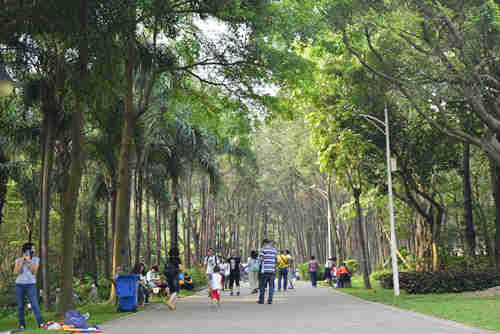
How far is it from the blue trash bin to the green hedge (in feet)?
38.2

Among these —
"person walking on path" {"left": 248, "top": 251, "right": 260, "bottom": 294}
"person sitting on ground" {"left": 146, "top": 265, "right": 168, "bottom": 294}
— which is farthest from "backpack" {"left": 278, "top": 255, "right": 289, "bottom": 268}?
"person sitting on ground" {"left": 146, "top": 265, "right": 168, "bottom": 294}

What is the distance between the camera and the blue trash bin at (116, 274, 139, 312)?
14.5m

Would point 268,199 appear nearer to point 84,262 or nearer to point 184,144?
point 84,262

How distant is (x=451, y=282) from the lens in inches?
854

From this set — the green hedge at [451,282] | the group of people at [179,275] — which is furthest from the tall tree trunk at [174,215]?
the green hedge at [451,282]

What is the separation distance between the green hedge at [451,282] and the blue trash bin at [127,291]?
38.2 feet

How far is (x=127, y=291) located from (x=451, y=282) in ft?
43.3

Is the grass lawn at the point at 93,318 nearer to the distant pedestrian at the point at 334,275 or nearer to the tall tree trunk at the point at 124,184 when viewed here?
the tall tree trunk at the point at 124,184

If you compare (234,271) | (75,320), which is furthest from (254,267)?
(75,320)

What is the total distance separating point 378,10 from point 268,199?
49.9 meters

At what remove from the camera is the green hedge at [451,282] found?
21.5 m

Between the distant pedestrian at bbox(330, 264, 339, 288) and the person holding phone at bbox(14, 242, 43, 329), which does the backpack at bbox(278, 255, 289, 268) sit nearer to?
the distant pedestrian at bbox(330, 264, 339, 288)

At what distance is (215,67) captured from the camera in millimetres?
19781

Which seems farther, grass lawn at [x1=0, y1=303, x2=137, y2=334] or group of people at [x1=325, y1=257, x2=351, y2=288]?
group of people at [x1=325, y1=257, x2=351, y2=288]
